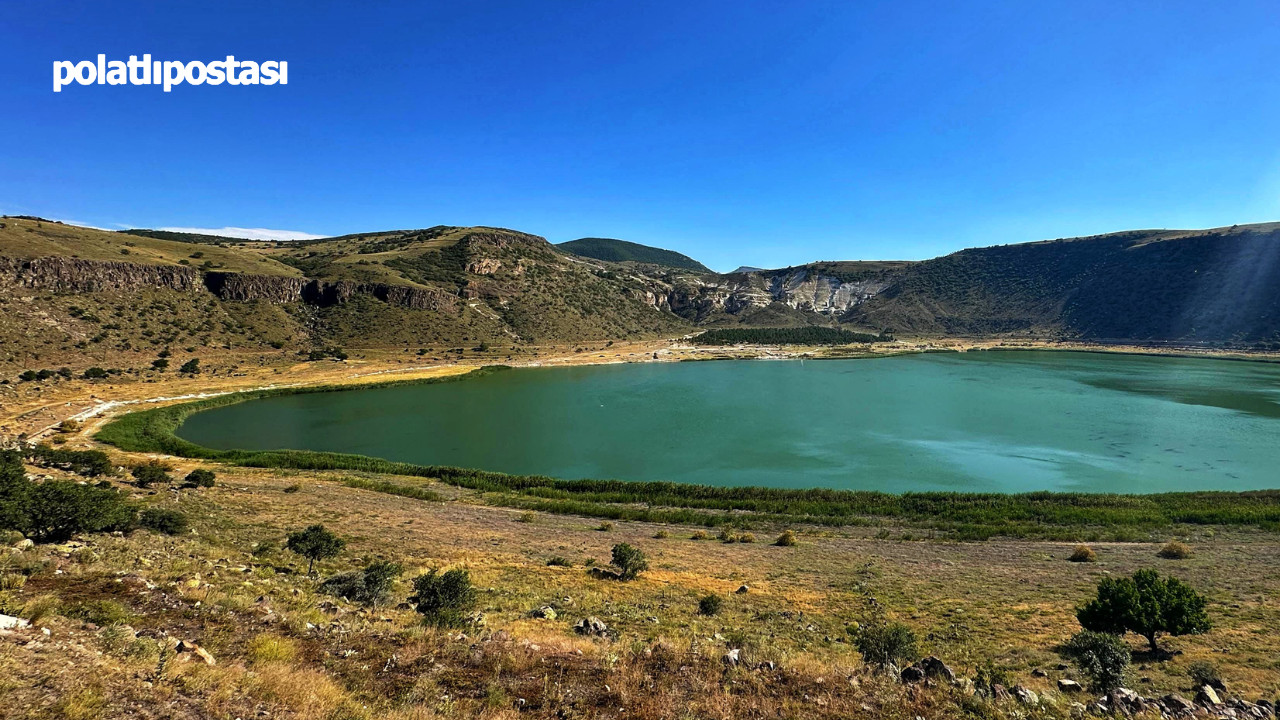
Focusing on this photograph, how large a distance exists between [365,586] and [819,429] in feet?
129

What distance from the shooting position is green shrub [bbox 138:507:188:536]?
15.6 meters

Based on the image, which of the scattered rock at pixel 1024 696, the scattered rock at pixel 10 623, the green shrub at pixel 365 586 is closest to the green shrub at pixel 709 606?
the scattered rock at pixel 1024 696

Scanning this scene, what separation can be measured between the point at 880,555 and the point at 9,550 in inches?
931

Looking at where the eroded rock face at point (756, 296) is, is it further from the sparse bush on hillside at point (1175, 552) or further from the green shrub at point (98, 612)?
the green shrub at point (98, 612)

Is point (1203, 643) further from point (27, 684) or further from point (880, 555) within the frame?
point (27, 684)

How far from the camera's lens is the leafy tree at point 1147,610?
36.8 ft

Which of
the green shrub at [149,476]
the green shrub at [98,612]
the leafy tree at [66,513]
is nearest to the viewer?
the green shrub at [98,612]

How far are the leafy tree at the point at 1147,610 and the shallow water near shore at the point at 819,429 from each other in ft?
58.4

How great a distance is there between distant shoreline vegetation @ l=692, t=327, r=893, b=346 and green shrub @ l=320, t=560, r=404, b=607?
388 ft

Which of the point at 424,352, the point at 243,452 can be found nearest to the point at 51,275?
the point at 424,352

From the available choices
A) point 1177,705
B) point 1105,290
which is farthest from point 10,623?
point 1105,290

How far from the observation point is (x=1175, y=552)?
18938 mm

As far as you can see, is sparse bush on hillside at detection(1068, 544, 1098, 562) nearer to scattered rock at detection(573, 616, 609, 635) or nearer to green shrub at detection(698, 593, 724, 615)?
green shrub at detection(698, 593, 724, 615)

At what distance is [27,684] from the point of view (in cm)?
480
